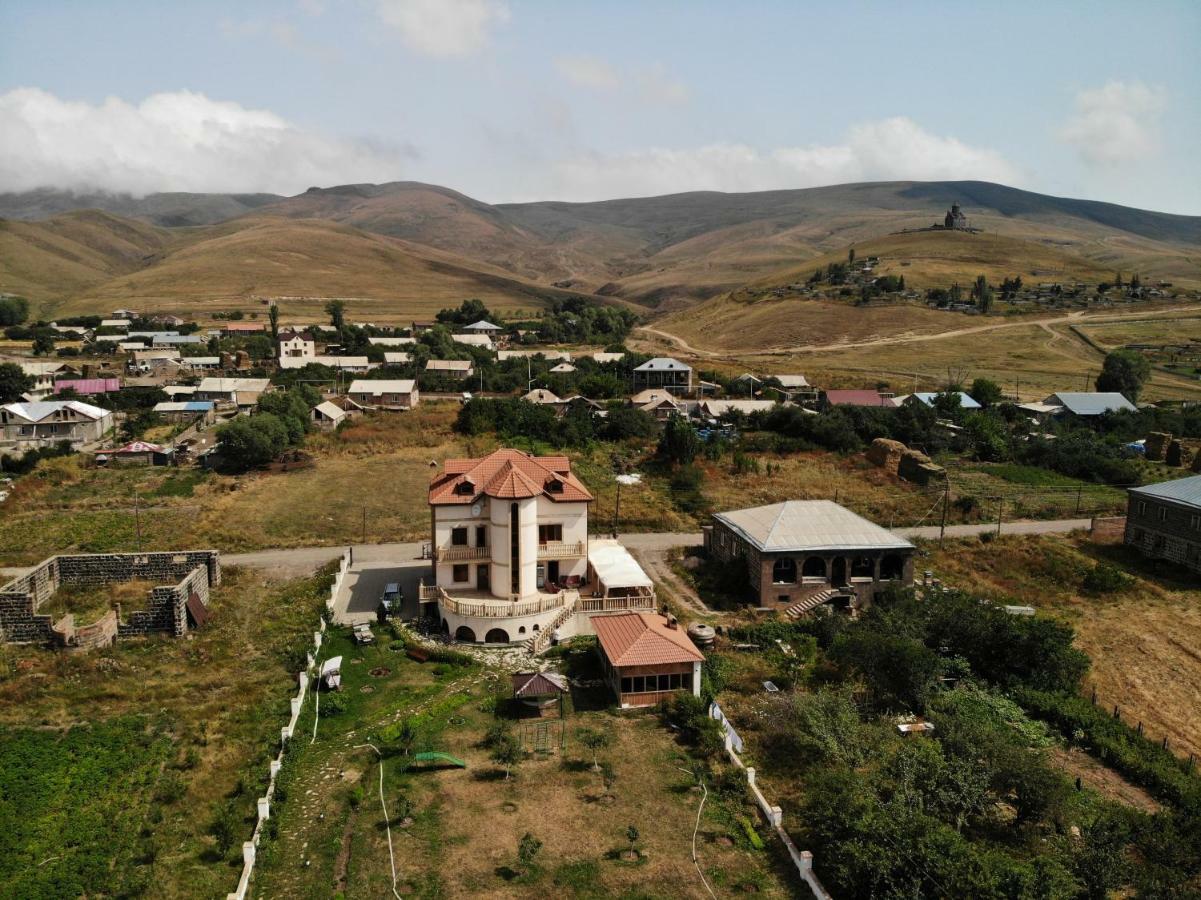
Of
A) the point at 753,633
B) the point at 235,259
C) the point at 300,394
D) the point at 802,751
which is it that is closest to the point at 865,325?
the point at 300,394

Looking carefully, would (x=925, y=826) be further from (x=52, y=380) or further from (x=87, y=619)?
(x=52, y=380)

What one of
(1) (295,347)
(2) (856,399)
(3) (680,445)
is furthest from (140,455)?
(2) (856,399)

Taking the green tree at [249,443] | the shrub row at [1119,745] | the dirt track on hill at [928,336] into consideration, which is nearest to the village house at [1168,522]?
the shrub row at [1119,745]

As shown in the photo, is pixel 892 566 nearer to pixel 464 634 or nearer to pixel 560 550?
pixel 560 550

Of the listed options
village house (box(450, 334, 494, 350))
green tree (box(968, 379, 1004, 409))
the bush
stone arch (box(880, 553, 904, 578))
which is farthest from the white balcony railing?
village house (box(450, 334, 494, 350))

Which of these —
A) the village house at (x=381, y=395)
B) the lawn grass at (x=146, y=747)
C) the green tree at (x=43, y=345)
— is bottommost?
the lawn grass at (x=146, y=747)

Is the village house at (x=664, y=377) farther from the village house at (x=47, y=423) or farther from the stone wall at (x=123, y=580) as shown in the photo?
the stone wall at (x=123, y=580)

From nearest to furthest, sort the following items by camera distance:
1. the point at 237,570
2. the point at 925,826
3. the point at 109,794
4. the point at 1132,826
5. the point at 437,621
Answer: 1. the point at 925,826
2. the point at 1132,826
3. the point at 109,794
4. the point at 437,621
5. the point at 237,570
